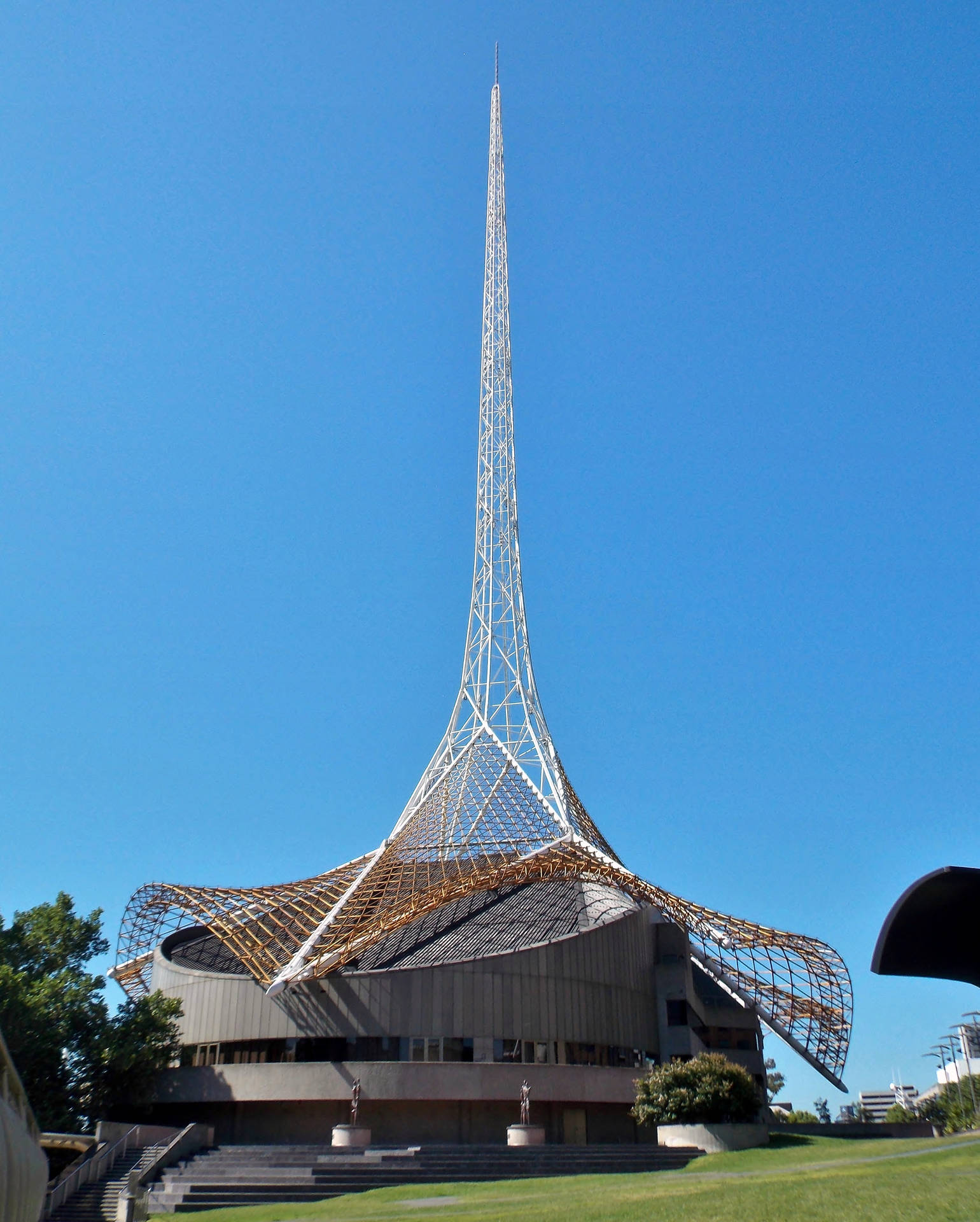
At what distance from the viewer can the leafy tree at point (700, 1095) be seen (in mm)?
29297

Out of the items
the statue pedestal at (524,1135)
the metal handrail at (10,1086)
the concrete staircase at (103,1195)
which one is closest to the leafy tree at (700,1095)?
the statue pedestal at (524,1135)

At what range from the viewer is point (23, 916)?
35.2 m

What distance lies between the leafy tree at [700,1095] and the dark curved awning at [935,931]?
20.3 meters

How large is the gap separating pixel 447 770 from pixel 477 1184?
80.4 ft

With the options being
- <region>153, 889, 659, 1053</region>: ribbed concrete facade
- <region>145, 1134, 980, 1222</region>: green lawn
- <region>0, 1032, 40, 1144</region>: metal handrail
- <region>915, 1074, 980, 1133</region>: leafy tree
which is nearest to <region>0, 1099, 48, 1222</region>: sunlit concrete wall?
<region>0, 1032, 40, 1144</region>: metal handrail

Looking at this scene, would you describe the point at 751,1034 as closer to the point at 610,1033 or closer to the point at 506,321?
the point at 610,1033

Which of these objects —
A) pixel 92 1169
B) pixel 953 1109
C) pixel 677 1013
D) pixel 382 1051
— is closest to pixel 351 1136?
pixel 382 1051

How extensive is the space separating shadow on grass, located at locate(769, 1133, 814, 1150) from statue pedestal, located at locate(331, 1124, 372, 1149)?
1180 cm

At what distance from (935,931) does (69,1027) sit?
98.8ft

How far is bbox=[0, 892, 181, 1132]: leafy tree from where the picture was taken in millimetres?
31438

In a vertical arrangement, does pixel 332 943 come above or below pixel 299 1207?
above

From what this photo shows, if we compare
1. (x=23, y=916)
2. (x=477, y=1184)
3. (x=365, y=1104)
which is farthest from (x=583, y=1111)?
(x=23, y=916)

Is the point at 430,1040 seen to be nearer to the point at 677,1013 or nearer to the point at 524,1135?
the point at 524,1135

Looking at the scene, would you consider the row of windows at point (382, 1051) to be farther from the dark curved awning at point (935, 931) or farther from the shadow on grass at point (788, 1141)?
the dark curved awning at point (935, 931)
